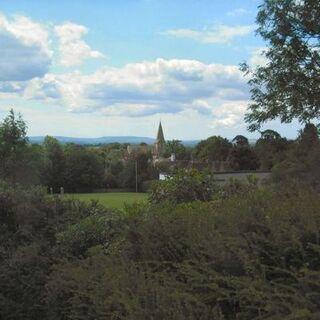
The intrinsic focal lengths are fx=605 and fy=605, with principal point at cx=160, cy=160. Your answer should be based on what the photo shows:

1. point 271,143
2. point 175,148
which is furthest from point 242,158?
point 175,148

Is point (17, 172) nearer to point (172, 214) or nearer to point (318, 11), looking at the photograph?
point (318, 11)

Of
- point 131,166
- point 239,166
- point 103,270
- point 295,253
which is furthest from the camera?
point 131,166

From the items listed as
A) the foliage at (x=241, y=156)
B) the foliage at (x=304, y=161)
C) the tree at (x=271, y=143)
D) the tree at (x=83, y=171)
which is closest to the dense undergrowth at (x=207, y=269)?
the foliage at (x=304, y=161)

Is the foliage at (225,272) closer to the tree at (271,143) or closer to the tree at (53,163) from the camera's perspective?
the tree at (271,143)

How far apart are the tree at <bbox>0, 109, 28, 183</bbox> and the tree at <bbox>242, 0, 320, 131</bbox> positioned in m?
35.4

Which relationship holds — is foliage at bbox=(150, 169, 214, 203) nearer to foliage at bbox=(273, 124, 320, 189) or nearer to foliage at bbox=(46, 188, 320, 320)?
foliage at bbox=(273, 124, 320, 189)

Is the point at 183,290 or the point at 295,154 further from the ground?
the point at 295,154

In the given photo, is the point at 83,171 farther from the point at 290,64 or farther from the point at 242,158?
the point at 290,64

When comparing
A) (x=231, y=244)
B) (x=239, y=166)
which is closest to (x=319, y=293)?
(x=231, y=244)

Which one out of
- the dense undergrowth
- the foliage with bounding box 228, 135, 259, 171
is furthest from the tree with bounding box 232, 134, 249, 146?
the dense undergrowth

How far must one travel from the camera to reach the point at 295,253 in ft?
12.9

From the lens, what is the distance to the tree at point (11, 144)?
4806cm

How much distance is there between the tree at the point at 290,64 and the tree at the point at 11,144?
116 feet

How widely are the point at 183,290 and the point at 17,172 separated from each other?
4638 cm
